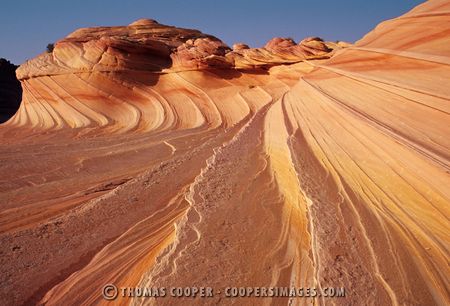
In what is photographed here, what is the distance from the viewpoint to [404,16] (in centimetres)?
630

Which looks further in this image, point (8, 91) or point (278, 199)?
point (8, 91)

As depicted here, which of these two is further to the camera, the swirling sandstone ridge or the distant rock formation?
the distant rock formation

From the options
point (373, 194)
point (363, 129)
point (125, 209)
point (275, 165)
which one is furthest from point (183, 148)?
point (373, 194)

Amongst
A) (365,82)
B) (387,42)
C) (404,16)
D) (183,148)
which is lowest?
(183,148)

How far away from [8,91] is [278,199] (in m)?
31.7

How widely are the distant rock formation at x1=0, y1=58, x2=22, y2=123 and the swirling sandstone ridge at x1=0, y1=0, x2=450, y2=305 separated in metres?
23.6

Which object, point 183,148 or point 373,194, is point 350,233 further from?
point 183,148

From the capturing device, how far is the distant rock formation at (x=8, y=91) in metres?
25.3

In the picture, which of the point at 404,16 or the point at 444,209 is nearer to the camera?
the point at 444,209

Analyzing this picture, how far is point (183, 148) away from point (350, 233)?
380 centimetres

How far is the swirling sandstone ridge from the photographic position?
2.15 meters

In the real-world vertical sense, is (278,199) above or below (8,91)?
above

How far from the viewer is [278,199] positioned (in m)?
3.20

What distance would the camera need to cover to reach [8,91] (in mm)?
27750
